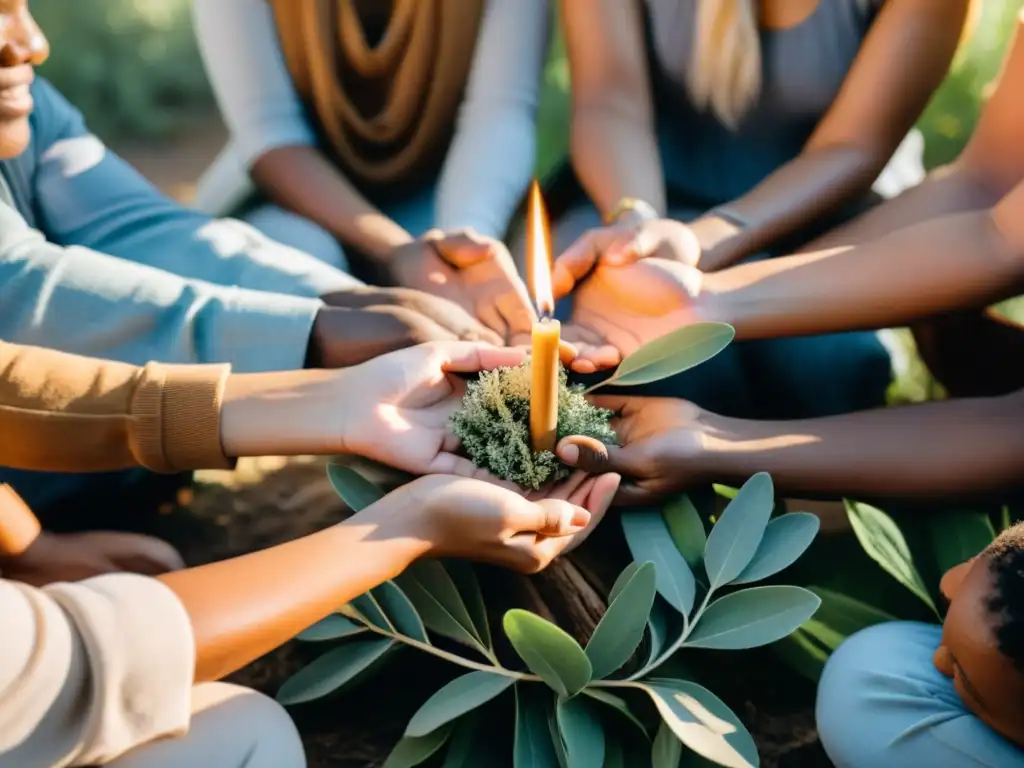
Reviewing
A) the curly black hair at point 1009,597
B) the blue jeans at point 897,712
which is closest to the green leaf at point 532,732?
the blue jeans at point 897,712

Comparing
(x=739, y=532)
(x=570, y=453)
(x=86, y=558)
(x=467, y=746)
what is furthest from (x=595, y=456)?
(x=86, y=558)

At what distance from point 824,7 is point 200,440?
0.81m

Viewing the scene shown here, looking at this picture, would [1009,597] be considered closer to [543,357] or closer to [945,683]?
[945,683]

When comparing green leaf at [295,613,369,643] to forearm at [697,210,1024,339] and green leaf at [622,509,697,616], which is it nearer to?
green leaf at [622,509,697,616]

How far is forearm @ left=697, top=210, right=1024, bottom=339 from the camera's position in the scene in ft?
2.70

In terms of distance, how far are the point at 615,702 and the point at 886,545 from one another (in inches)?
11.8

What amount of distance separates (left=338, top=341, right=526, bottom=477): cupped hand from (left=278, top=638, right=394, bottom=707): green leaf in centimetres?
15

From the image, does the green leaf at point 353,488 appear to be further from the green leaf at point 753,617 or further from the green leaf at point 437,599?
the green leaf at point 753,617

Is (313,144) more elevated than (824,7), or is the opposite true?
(824,7)

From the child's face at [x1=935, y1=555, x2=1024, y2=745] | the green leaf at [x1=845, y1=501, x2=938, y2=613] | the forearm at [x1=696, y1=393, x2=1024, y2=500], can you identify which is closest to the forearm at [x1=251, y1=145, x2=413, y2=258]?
the forearm at [x1=696, y1=393, x2=1024, y2=500]

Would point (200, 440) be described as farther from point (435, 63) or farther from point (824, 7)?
point (824, 7)

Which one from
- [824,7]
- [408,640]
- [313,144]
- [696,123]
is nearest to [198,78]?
[313,144]

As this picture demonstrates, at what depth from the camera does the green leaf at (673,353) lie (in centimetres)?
75

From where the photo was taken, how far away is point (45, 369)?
73 cm
